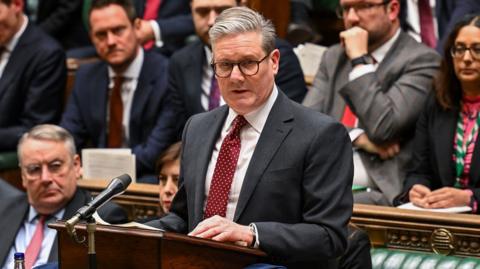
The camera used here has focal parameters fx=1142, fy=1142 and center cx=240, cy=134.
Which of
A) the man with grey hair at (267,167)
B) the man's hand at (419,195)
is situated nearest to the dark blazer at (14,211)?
the man's hand at (419,195)

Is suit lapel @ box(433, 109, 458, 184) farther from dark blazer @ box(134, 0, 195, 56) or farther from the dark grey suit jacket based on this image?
dark blazer @ box(134, 0, 195, 56)

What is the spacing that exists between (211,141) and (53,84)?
8.16 ft

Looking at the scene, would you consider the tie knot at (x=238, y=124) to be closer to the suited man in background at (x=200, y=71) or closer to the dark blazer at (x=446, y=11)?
the suited man in background at (x=200, y=71)

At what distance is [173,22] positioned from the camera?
5535 mm

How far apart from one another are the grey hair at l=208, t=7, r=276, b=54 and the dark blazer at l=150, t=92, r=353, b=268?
18 cm

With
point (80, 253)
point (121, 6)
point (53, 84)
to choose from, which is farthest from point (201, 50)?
point (80, 253)

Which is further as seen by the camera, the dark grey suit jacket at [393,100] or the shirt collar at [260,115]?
the dark grey suit jacket at [393,100]

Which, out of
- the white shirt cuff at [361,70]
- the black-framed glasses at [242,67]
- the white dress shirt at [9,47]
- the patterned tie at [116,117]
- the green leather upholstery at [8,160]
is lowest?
the green leather upholstery at [8,160]

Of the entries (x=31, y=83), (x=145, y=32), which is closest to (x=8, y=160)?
(x=31, y=83)

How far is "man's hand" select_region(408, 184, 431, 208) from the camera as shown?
4.05m

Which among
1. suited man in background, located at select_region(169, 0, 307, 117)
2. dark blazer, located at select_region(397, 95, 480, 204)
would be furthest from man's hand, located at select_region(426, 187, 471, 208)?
suited man in background, located at select_region(169, 0, 307, 117)

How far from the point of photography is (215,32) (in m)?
2.91

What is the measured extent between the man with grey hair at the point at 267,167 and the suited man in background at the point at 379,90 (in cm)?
131

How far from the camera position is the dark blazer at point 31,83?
5305 mm
